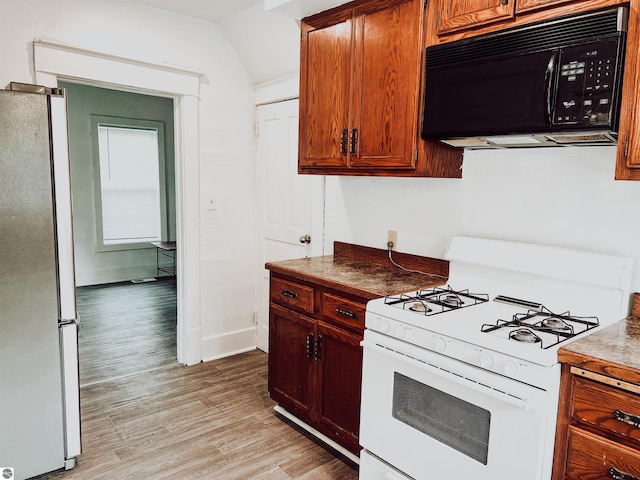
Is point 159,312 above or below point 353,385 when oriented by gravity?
below

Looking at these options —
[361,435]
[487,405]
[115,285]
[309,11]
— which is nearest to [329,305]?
[361,435]

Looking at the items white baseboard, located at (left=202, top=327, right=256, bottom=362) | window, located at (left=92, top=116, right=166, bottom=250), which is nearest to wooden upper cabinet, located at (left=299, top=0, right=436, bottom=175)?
white baseboard, located at (left=202, top=327, right=256, bottom=362)

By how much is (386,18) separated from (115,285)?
494cm

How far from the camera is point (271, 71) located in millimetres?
3441

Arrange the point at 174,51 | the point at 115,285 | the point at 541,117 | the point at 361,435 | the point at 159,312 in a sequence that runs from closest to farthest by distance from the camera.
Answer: the point at 541,117 → the point at 361,435 → the point at 174,51 → the point at 159,312 → the point at 115,285

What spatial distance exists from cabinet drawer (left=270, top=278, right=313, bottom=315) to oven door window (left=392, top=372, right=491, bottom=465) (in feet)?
2.34

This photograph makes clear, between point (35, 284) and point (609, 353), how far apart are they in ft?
7.21

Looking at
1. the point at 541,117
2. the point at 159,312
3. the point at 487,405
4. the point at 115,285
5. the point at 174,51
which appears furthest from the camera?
the point at 115,285

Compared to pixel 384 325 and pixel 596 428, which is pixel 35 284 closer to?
pixel 384 325

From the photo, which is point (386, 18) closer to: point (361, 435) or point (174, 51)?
point (174, 51)

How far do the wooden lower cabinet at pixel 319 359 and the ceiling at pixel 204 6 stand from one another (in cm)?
178

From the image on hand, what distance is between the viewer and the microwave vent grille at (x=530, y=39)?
1550mm

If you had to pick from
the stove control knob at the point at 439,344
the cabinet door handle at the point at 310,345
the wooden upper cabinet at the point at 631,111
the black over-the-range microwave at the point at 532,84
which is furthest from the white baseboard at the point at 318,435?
the wooden upper cabinet at the point at 631,111

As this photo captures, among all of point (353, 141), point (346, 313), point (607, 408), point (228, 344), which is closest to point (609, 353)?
point (607, 408)
